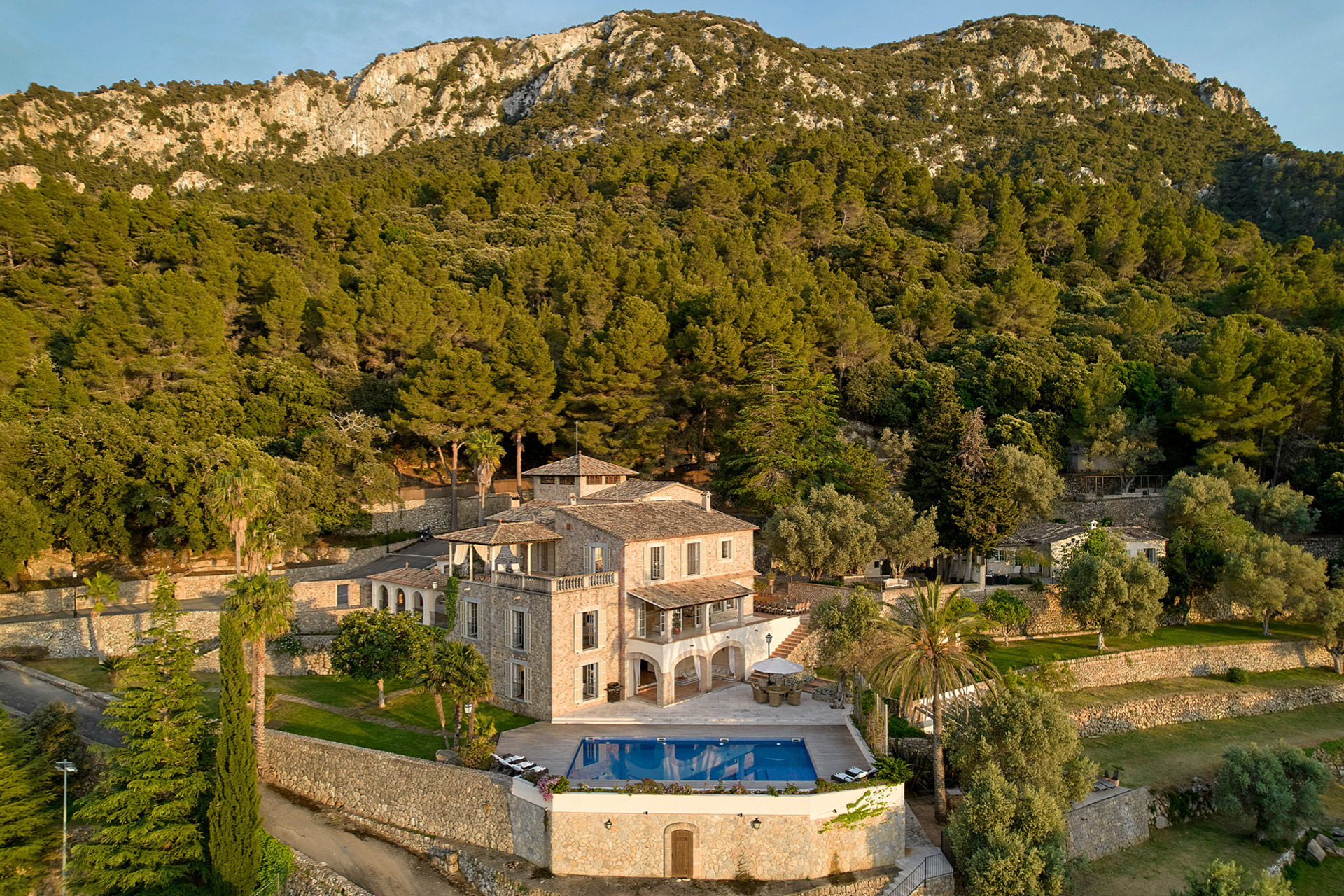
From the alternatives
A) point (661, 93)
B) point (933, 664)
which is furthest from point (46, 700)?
point (661, 93)

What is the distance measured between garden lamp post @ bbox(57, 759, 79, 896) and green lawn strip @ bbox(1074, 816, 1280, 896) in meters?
27.1

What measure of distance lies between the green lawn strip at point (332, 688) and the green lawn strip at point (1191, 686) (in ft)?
85.5

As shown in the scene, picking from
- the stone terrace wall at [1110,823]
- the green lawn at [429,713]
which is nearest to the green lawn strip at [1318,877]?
the stone terrace wall at [1110,823]

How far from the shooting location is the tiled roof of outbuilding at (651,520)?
28.4 metres

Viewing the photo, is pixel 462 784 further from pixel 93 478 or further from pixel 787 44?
pixel 787 44

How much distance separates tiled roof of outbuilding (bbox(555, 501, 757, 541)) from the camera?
2842 centimetres

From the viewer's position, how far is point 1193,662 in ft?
111

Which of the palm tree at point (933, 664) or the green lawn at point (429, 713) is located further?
the green lawn at point (429, 713)

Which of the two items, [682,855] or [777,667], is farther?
[777,667]

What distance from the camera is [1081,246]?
257 feet

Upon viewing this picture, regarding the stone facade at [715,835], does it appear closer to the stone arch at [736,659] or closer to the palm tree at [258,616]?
the stone arch at [736,659]

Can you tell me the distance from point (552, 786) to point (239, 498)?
54.9ft

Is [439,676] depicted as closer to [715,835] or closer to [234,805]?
[234,805]

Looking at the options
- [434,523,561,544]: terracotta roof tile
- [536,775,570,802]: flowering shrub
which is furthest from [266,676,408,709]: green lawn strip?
[536,775,570,802]: flowering shrub
